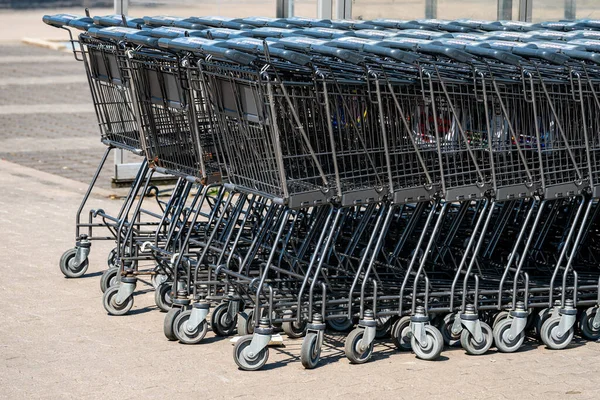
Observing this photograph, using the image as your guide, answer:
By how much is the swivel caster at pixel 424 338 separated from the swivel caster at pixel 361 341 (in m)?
0.24

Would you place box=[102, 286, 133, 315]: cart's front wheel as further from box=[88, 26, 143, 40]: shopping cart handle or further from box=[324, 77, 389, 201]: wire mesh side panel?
box=[324, 77, 389, 201]: wire mesh side panel

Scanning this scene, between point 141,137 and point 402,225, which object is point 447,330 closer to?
point 402,225

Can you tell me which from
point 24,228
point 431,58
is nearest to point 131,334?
point 431,58

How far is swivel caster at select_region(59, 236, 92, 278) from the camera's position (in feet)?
26.0

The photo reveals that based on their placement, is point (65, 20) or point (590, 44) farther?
point (65, 20)

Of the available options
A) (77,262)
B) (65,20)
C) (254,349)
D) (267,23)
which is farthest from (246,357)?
(267,23)

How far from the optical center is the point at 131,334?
6574 mm

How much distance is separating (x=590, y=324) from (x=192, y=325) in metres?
2.30

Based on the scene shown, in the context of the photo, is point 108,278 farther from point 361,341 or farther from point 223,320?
point 361,341

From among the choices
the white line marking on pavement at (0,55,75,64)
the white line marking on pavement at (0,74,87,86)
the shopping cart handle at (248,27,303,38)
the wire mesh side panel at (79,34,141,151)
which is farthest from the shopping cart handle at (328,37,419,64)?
the white line marking on pavement at (0,55,75,64)

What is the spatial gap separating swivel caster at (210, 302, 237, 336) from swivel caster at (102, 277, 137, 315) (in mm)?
726

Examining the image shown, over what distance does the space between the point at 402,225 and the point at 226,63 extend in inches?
79.2

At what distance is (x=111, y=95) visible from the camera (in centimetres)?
773

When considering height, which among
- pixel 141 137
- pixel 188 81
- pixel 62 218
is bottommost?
pixel 62 218
